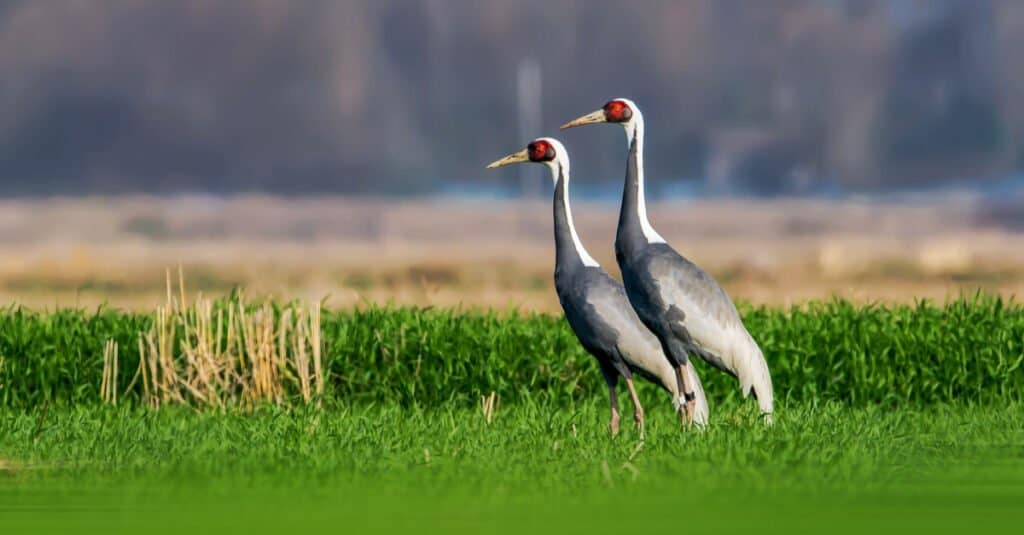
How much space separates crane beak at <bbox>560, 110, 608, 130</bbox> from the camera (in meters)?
11.3

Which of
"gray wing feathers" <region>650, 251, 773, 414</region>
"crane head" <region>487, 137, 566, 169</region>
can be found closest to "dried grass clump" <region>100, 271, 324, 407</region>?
"crane head" <region>487, 137, 566, 169</region>

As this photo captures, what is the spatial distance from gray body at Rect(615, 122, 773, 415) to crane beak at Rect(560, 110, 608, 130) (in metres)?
0.38

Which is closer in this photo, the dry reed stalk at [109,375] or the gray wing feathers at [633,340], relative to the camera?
the gray wing feathers at [633,340]

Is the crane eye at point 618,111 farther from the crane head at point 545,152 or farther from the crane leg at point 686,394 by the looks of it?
the crane leg at point 686,394

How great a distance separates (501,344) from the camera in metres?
15.0

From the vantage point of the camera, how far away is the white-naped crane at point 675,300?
415 inches

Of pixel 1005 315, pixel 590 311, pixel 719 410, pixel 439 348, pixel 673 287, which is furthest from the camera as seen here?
pixel 1005 315

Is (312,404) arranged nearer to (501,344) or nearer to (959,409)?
(501,344)

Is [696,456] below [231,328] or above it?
below

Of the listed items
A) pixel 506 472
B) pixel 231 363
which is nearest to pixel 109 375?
pixel 231 363

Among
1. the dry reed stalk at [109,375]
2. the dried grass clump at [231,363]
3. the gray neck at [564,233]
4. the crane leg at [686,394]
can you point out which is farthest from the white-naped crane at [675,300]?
the dry reed stalk at [109,375]

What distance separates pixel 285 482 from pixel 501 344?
6.57m

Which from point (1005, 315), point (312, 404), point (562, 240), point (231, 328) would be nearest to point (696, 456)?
point (562, 240)

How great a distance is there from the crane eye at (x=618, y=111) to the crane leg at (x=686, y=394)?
5.94 feet
